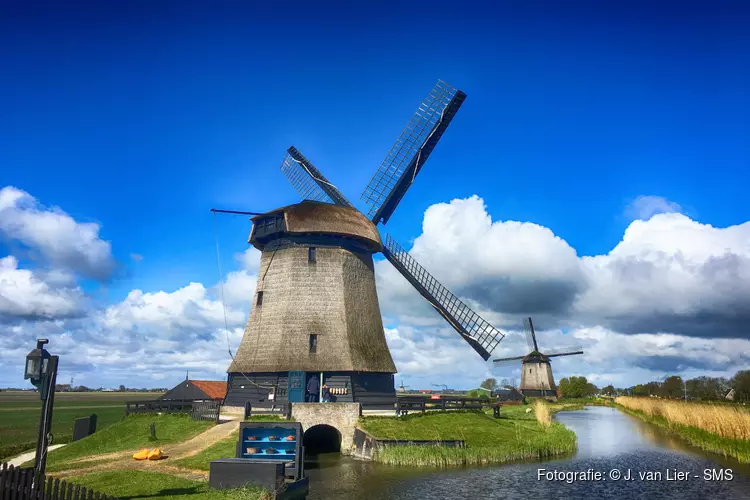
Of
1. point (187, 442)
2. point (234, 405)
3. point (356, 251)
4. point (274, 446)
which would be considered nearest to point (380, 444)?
point (274, 446)

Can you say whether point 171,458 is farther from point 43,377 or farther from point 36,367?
point 36,367

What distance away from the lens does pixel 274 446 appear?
1593 centimetres

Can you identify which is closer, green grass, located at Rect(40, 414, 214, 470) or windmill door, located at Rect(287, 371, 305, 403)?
green grass, located at Rect(40, 414, 214, 470)

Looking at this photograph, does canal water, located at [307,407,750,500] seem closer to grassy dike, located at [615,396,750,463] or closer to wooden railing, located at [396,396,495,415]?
grassy dike, located at [615,396,750,463]

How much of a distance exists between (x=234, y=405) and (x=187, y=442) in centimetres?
593

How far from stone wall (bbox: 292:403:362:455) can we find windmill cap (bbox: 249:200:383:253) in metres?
8.74

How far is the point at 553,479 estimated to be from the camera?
1686cm

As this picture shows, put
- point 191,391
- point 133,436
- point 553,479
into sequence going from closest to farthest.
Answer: point 553,479
point 133,436
point 191,391

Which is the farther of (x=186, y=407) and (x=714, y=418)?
(x=186, y=407)

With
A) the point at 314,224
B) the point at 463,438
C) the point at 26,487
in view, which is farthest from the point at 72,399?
the point at 26,487

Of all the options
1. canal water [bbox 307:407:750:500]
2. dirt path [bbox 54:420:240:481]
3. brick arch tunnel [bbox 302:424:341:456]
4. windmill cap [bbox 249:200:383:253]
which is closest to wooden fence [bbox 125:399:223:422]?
dirt path [bbox 54:420:240:481]

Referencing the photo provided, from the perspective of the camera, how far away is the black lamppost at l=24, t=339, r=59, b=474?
9781 millimetres

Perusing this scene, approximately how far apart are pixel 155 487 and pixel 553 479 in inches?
458

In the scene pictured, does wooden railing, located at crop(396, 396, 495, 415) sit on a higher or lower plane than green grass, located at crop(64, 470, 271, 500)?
higher
